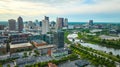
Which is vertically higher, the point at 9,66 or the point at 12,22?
the point at 12,22

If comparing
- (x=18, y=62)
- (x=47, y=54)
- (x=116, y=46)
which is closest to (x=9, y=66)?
(x=18, y=62)

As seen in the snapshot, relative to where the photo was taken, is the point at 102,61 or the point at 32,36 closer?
the point at 102,61

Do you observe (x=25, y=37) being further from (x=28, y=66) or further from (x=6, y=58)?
(x=28, y=66)

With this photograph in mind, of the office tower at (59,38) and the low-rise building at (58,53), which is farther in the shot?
the office tower at (59,38)

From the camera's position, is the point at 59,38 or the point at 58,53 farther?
the point at 59,38

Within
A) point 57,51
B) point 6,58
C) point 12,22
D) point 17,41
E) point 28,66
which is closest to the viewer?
point 28,66

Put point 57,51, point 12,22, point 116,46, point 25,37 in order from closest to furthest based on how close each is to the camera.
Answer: point 57,51
point 116,46
point 25,37
point 12,22

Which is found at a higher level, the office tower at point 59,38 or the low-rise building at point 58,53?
the office tower at point 59,38

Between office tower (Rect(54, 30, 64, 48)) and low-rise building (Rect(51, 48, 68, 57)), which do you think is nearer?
low-rise building (Rect(51, 48, 68, 57))

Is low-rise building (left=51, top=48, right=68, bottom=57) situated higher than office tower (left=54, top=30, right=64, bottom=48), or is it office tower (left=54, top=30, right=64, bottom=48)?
office tower (left=54, top=30, right=64, bottom=48)

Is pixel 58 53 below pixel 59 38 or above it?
below
